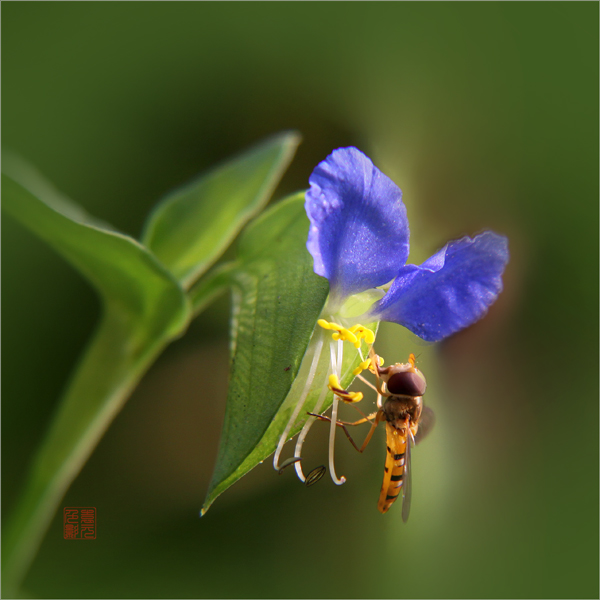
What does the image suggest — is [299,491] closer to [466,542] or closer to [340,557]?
[340,557]

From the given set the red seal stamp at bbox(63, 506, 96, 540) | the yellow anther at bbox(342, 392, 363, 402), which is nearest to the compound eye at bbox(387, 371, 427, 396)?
the yellow anther at bbox(342, 392, 363, 402)

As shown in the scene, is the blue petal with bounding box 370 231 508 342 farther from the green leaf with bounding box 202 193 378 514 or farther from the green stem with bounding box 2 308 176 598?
the green stem with bounding box 2 308 176 598

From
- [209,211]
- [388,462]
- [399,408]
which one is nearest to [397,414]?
[399,408]

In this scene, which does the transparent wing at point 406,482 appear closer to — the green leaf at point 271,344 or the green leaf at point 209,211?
the green leaf at point 271,344

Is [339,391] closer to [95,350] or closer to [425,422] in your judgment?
[425,422]

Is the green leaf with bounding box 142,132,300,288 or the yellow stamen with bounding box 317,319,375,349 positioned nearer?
the yellow stamen with bounding box 317,319,375,349

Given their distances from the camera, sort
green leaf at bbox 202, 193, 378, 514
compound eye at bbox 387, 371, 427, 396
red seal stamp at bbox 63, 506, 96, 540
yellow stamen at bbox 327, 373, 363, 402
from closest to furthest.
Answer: green leaf at bbox 202, 193, 378, 514
yellow stamen at bbox 327, 373, 363, 402
compound eye at bbox 387, 371, 427, 396
red seal stamp at bbox 63, 506, 96, 540

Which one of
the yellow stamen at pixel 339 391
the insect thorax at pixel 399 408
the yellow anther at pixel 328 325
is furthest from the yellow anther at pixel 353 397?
the insect thorax at pixel 399 408
